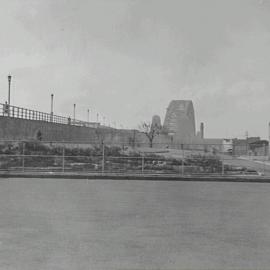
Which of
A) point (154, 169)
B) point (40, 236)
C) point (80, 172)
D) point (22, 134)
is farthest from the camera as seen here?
point (22, 134)

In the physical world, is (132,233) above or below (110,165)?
below

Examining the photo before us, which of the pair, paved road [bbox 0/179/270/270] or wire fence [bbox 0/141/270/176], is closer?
paved road [bbox 0/179/270/270]

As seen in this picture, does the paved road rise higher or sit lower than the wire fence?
lower

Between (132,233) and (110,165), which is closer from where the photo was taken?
(132,233)

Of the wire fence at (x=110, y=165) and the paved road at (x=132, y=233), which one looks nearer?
the paved road at (x=132, y=233)

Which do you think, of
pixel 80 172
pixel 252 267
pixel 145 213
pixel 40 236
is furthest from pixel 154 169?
pixel 252 267

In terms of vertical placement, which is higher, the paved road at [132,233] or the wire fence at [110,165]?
the wire fence at [110,165]

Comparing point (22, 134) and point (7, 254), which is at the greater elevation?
point (22, 134)

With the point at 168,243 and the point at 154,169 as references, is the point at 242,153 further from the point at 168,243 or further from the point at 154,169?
the point at 168,243
